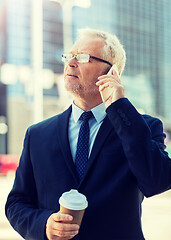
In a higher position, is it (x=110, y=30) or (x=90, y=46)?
(x=110, y=30)

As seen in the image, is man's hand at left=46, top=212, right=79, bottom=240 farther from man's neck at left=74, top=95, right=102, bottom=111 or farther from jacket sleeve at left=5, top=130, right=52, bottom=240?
man's neck at left=74, top=95, right=102, bottom=111

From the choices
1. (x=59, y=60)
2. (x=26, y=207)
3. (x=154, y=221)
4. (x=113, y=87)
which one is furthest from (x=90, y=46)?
(x=59, y=60)

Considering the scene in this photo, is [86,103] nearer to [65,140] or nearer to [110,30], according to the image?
[65,140]

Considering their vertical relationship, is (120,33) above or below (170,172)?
above

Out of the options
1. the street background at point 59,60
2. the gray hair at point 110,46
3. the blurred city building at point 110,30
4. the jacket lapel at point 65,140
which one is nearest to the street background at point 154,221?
the street background at point 59,60

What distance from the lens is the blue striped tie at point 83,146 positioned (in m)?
1.88

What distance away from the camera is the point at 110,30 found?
62.8 metres

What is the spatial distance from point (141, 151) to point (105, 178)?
11.8 inches

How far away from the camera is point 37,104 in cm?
1059

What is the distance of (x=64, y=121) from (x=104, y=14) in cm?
7065

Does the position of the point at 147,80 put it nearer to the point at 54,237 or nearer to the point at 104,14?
the point at 104,14

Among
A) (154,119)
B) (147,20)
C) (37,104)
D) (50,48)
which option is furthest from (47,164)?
(147,20)

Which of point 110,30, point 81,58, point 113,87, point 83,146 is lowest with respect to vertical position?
point 83,146

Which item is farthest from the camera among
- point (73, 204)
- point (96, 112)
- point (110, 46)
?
point (110, 46)
